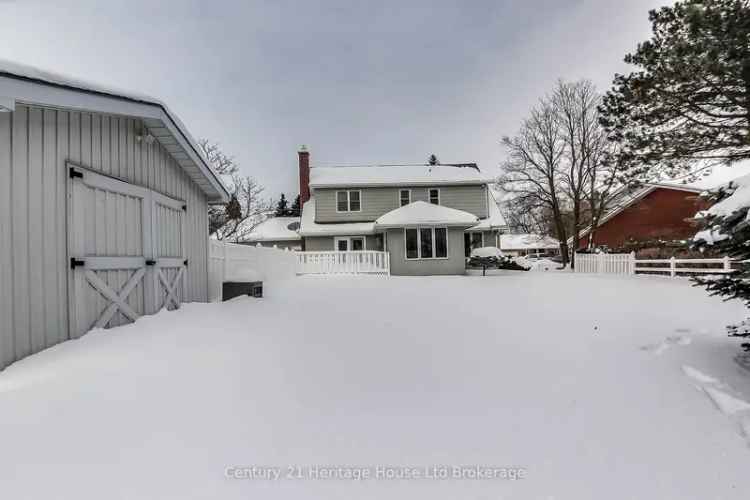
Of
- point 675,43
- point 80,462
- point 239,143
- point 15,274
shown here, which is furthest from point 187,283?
point 239,143

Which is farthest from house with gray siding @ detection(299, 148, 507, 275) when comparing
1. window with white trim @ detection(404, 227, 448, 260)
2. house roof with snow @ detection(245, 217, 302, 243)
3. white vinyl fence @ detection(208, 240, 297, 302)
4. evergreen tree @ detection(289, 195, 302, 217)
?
evergreen tree @ detection(289, 195, 302, 217)

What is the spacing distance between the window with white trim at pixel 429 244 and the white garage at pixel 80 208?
11.2 meters

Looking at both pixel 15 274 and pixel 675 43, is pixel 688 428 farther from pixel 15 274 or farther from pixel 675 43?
pixel 675 43

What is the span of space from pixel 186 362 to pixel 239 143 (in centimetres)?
2204

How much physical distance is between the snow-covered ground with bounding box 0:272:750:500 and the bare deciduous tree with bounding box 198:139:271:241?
15439 millimetres

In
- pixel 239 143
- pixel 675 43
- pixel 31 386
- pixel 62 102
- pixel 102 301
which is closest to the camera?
pixel 31 386

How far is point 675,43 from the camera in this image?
991 cm

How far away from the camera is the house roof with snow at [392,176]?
2055 centimetres

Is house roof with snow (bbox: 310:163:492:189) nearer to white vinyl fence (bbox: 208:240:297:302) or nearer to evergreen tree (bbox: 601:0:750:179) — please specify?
white vinyl fence (bbox: 208:240:297:302)

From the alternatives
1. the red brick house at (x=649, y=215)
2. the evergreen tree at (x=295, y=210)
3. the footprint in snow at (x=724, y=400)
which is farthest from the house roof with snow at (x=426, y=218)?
the evergreen tree at (x=295, y=210)

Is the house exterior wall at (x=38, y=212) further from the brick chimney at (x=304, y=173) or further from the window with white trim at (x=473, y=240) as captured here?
the brick chimney at (x=304, y=173)

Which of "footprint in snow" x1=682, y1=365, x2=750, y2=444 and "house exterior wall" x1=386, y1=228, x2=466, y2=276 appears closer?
"footprint in snow" x1=682, y1=365, x2=750, y2=444

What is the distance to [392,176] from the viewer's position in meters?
21.5

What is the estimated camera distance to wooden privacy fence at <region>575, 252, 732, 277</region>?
35.2 feet
